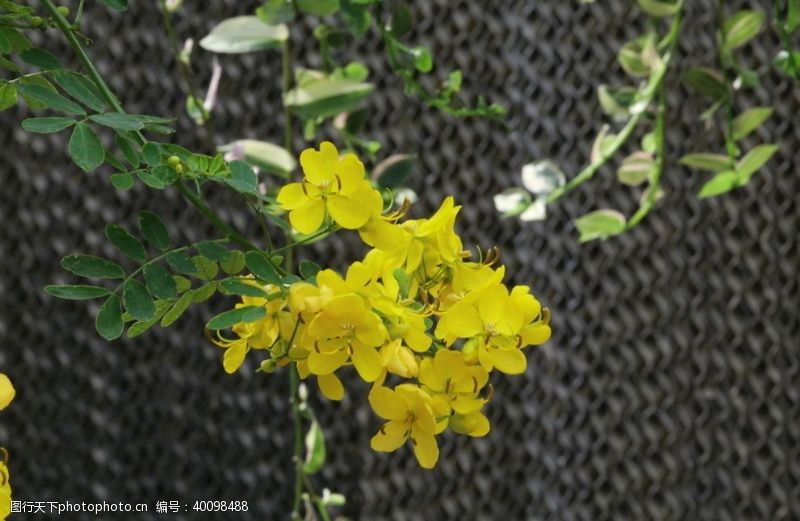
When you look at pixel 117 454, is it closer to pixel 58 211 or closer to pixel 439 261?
pixel 58 211

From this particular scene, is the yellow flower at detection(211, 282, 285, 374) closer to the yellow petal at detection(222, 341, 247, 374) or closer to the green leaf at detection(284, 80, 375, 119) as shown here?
the yellow petal at detection(222, 341, 247, 374)

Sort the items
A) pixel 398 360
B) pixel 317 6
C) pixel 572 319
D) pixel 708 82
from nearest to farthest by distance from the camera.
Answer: pixel 398 360
pixel 317 6
pixel 708 82
pixel 572 319

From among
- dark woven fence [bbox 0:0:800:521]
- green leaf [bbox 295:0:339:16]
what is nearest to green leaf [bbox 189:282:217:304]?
green leaf [bbox 295:0:339:16]

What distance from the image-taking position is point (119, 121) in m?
0.30

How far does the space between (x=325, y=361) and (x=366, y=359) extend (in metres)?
0.01

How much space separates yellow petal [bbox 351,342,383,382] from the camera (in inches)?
11.1

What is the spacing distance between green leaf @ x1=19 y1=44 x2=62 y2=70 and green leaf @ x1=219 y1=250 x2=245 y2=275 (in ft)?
0.27

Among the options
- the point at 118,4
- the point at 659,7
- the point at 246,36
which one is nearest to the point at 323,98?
the point at 246,36

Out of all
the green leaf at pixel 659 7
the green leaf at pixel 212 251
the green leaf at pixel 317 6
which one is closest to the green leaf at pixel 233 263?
the green leaf at pixel 212 251

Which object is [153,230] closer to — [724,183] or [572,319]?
[724,183]

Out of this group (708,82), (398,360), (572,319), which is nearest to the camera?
(398,360)

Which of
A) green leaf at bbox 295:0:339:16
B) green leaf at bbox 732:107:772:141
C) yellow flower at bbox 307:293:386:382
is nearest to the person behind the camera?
yellow flower at bbox 307:293:386:382

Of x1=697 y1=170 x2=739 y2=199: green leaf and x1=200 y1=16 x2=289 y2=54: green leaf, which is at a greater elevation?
x1=200 y1=16 x2=289 y2=54: green leaf

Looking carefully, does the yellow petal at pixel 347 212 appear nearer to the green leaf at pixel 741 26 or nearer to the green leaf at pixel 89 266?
the green leaf at pixel 89 266
